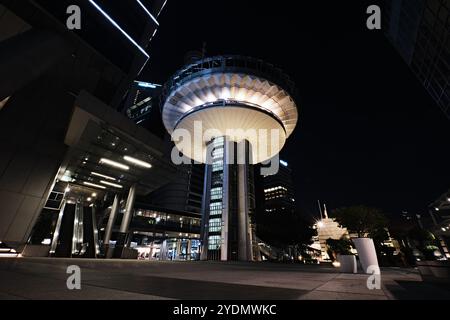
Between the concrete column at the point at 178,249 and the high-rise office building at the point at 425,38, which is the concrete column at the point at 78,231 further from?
the concrete column at the point at 178,249

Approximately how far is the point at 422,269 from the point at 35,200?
22.9 metres

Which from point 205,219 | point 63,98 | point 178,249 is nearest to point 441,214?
point 205,219

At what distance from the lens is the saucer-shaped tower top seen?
4031cm

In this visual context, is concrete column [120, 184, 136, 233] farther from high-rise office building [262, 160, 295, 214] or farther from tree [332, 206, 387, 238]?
high-rise office building [262, 160, 295, 214]

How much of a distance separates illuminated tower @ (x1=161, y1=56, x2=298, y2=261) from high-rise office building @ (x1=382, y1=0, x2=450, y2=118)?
18872 mm

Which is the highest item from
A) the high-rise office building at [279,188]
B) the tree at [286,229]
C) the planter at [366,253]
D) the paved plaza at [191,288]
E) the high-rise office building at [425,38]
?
the high-rise office building at [279,188]

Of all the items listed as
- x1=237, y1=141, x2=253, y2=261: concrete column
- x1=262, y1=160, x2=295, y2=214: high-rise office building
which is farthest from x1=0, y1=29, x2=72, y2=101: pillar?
x1=262, y1=160, x2=295, y2=214: high-rise office building

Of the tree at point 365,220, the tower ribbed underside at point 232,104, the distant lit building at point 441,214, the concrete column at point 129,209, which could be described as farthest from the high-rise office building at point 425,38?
the concrete column at point 129,209

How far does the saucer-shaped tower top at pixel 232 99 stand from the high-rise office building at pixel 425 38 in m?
18.9

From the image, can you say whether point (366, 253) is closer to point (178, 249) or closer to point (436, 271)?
point (436, 271)

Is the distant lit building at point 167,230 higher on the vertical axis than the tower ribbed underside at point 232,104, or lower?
lower

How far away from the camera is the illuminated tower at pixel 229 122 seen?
39406 millimetres

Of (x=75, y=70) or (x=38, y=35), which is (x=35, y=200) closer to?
(x=75, y=70)
